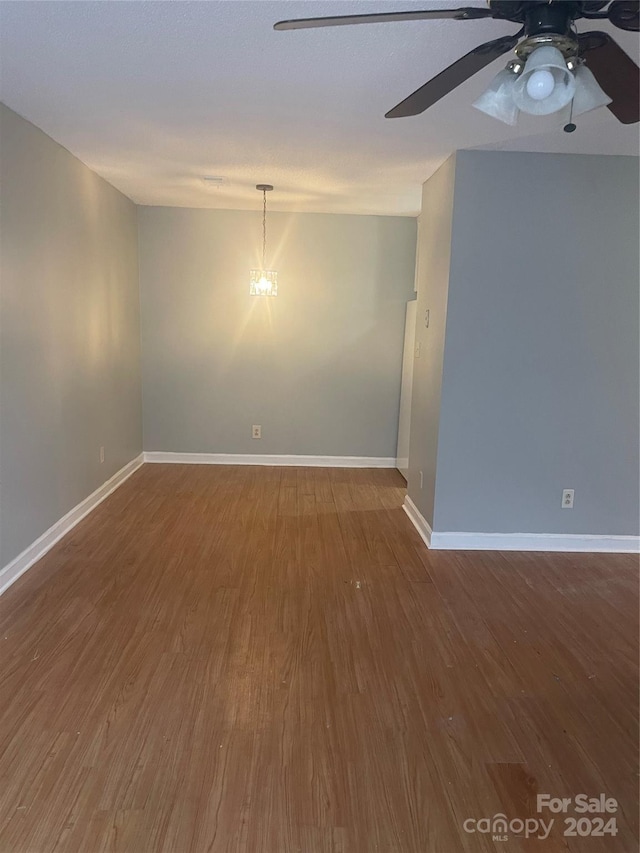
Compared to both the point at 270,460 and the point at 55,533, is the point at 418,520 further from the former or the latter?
the point at 55,533

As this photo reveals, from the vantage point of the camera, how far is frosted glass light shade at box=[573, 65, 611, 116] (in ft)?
4.90

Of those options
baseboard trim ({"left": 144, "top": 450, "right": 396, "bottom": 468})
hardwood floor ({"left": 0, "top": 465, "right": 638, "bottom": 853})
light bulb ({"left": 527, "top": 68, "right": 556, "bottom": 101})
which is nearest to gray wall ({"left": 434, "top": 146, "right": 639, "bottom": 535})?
hardwood floor ({"left": 0, "top": 465, "right": 638, "bottom": 853})

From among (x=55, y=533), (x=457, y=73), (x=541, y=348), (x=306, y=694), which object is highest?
(x=457, y=73)

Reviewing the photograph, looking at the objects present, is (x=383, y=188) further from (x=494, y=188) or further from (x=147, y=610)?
(x=147, y=610)

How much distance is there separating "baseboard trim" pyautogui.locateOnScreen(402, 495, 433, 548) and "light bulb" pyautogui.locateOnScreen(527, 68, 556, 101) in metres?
2.65

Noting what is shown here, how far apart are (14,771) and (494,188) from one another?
348 centimetres

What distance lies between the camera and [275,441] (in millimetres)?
5453

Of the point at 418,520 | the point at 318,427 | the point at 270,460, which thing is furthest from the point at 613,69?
the point at 270,460

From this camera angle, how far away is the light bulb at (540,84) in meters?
1.38

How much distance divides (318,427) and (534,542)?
2.45m

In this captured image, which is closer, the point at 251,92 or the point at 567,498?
the point at 251,92

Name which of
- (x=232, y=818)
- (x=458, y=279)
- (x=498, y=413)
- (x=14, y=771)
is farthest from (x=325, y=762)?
(x=458, y=279)

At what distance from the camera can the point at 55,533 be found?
11.3ft

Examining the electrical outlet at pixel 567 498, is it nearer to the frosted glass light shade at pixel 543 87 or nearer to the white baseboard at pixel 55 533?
the frosted glass light shade at pixel 543 87
